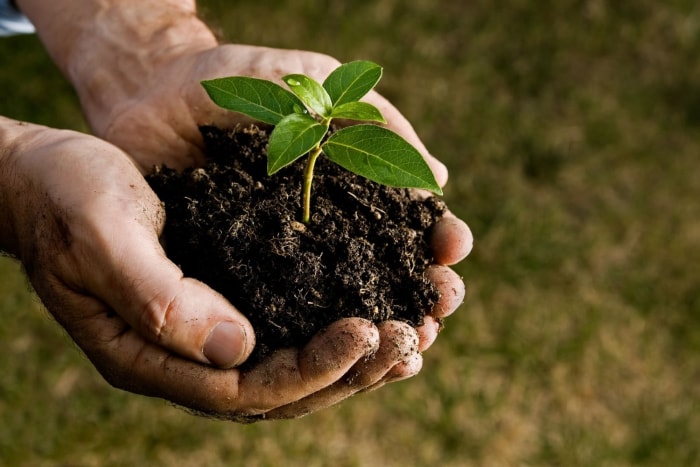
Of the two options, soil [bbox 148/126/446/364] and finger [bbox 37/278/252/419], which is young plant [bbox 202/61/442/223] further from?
finger [bbox 37/278/252/419]

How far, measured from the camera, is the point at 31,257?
5.27ft

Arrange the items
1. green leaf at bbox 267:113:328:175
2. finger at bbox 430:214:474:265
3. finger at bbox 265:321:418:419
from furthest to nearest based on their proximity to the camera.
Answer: finger at bbox 430:214:474:265 → finger at bbox 265:321:418:419 → green leaf at bbox 267:113:328:175

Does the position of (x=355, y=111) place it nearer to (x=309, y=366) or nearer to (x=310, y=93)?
(x=310, y=93)

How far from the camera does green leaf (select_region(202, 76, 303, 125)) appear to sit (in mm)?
1532

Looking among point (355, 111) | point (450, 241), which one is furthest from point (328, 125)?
point (450, 241)

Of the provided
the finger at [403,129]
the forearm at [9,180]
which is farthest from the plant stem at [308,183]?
the forearm at [9,180]

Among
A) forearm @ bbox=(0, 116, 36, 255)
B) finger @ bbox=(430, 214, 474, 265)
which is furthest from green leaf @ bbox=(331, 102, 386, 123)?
forearm @ bbox=(0, 116, 36, 255)

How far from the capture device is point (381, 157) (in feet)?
4.82

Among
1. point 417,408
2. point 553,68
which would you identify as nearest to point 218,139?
point 417,408

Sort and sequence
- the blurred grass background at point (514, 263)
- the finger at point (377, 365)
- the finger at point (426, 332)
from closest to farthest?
the finger at point (377, 365), the finger at point (426, 332), the blurred grass background at point (514, 263)

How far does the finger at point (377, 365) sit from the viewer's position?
150 centimetres

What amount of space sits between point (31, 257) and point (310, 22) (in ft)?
8.98

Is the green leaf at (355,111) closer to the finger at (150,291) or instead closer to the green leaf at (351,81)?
the green leaf at (351,81)

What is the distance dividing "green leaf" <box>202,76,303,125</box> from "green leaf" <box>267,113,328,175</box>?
10 centimetres
